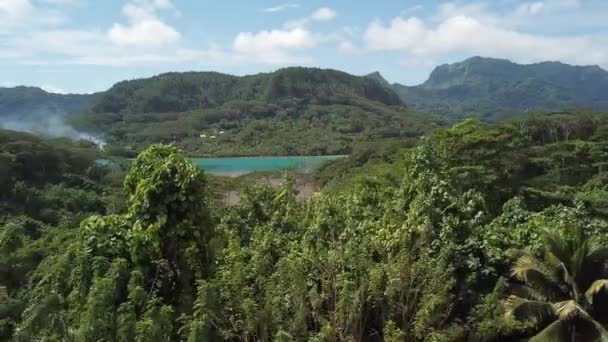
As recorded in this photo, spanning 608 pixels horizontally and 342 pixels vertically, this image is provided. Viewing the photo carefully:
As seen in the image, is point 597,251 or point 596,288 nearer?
point 596,288

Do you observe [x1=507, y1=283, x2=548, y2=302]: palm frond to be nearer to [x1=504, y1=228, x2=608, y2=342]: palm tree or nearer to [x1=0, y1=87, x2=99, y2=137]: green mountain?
[x1=504, y1=228, x2=608, y2=342]: palm tree

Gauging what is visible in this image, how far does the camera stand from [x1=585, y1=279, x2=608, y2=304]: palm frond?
7.85 m

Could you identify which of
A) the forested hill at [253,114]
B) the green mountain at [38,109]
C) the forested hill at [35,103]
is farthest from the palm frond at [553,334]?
the forested hill at [35,103]

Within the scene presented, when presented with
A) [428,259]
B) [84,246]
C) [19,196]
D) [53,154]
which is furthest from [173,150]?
[53,154]

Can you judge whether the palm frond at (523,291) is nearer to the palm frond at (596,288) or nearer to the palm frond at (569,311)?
the palm frond at (569,311)

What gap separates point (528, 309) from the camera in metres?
7.78

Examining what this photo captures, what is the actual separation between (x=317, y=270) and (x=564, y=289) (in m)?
3.97

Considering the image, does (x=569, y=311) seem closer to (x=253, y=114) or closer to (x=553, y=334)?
(x=553, y=334)

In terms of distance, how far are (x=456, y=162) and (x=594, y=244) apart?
1576 centimetres

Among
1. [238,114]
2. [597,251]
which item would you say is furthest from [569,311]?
[238,114]

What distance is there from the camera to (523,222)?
954 cm

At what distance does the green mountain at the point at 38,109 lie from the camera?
126m

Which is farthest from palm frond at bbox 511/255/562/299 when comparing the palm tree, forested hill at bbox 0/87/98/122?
forested hill at bbox 0/87/98/122

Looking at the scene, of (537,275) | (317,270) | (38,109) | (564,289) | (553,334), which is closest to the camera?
(317,270)
